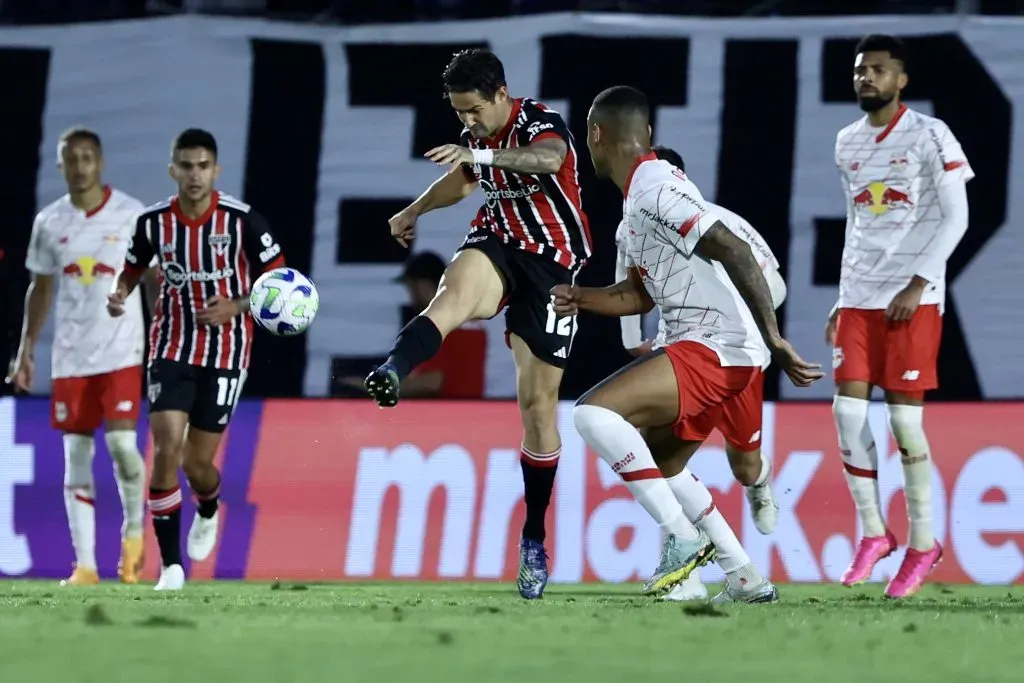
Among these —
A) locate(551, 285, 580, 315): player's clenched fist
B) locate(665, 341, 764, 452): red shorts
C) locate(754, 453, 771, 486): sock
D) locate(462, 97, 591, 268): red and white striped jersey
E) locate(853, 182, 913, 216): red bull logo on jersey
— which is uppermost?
locate(853, 182, 913, 216): red bull logo on jersey

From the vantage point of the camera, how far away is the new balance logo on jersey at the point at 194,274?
8328mm

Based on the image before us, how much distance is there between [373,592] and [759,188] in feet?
13.6

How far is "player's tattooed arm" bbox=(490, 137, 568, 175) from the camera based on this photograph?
251 inches

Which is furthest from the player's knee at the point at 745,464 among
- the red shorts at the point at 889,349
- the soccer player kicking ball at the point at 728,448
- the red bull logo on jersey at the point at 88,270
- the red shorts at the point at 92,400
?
the red bull logo on jersey at the point at 88,270

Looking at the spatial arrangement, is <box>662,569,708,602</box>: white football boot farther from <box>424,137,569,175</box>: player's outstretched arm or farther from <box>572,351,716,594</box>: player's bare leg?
<box>424,137,569,175</box>: player's outstretched arm

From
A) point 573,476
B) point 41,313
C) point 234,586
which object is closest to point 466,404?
point 573,476

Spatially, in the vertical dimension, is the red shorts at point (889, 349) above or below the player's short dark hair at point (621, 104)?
below

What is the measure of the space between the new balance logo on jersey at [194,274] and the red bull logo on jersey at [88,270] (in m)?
1.18

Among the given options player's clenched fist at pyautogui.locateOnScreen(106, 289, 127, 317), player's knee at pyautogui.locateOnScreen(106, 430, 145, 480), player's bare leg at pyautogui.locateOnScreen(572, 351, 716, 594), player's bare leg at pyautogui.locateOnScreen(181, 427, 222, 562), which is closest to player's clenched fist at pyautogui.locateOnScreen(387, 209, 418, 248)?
player's bare leg at pyautogui.locateOnScreen(572, 351, 716, 594)

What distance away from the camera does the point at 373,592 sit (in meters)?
7.55

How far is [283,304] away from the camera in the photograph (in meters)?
7.40

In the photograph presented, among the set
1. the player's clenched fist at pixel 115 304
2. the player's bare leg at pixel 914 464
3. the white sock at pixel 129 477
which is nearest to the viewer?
the player's bare leg at pixel 914 464

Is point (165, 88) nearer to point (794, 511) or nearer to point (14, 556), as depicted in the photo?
point (14, 556)

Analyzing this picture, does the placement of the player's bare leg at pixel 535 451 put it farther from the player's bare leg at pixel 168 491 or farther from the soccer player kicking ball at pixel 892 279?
the player's bare leg at pixel 168 491
